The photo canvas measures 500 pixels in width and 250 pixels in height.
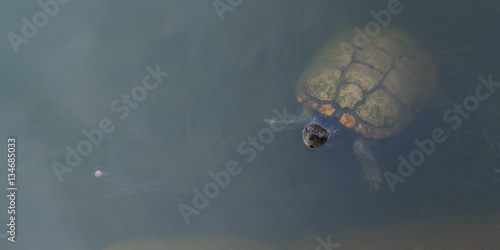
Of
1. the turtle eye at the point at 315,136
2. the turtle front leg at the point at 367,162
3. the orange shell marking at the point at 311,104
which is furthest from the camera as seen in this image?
the orange shell marking at the point at 311,104

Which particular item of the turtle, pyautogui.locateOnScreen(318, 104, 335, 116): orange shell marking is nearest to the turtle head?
the turtle

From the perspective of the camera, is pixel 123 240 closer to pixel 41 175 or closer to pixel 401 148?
pixel 41 175

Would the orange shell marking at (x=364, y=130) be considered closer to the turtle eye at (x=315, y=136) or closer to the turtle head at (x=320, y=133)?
the turtle head at (x=320, y=133)

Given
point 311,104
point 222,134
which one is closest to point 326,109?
A: point 311,104

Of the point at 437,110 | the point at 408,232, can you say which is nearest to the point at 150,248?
the point at 408,232

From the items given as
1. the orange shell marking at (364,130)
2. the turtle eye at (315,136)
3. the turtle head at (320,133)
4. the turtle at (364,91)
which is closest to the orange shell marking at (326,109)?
the turtle at (364,91)

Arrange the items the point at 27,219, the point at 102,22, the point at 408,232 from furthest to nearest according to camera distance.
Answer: the point at 102,22 < the point at 27,219 < the point at 408,232
